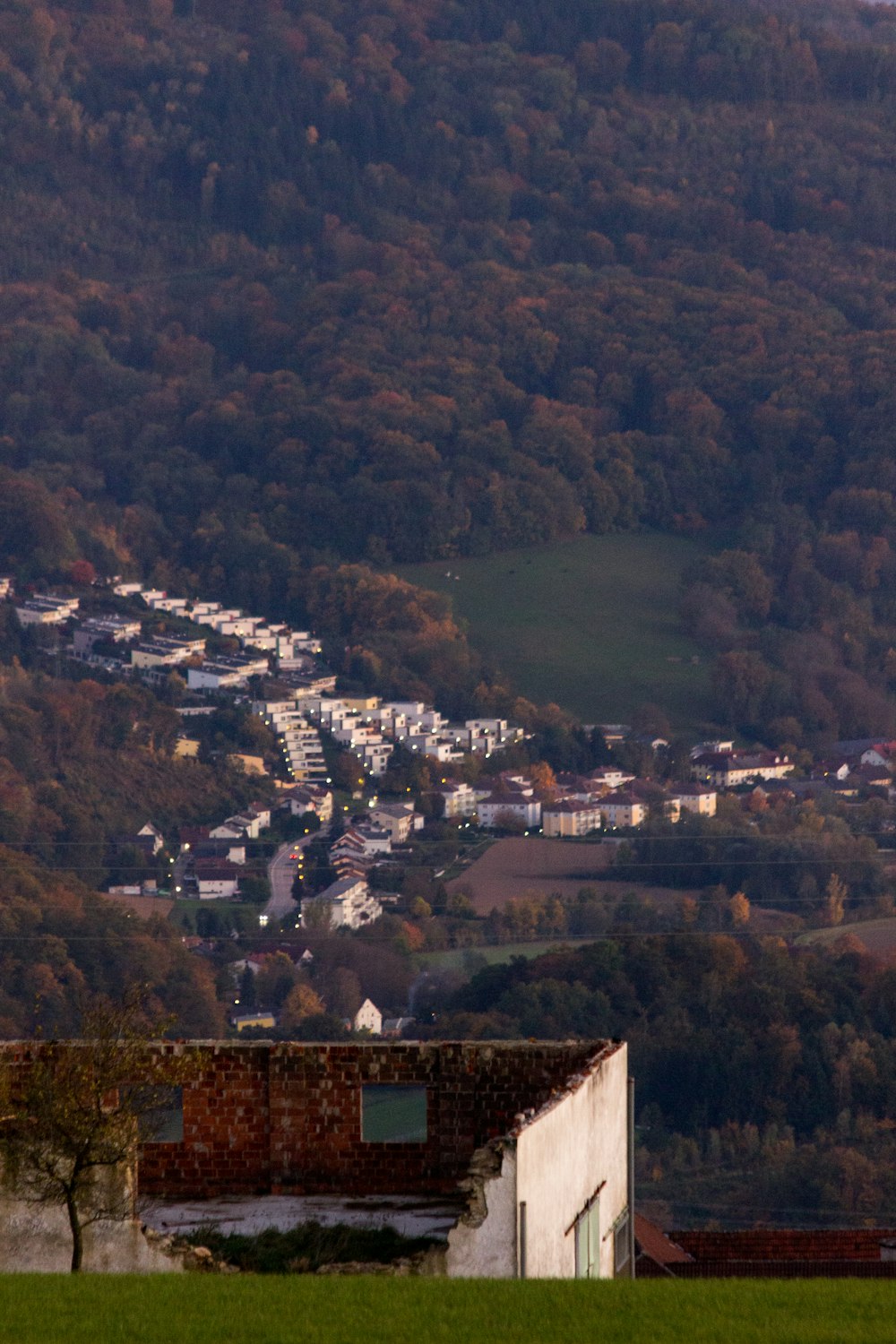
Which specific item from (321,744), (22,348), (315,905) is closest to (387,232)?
(22,348)

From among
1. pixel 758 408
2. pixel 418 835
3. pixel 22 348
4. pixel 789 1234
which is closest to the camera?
pixel 789 1234

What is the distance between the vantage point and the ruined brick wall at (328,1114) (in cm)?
1108

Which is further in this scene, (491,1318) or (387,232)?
(387,232)

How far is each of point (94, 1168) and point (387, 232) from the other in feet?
364

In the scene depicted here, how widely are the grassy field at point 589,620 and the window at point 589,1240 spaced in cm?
6807


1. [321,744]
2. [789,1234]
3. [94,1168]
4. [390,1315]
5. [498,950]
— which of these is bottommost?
[321,744]

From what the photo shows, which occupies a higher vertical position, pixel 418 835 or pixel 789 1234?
pixel 789 1234

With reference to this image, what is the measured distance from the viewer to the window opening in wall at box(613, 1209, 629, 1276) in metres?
11.2

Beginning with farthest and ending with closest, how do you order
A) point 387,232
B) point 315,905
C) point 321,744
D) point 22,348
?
point 387,232
point 22,348
point 321,744
point 315,905

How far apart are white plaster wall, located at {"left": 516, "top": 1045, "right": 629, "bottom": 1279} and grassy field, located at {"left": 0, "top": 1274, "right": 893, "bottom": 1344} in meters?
0.80

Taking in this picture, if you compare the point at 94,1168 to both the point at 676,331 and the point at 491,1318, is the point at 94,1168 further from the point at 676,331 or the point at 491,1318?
the point at 676,331

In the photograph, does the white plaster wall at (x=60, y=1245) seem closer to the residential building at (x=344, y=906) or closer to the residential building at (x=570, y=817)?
the residential building at (x=344, y=906)

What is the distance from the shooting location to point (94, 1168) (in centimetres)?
955

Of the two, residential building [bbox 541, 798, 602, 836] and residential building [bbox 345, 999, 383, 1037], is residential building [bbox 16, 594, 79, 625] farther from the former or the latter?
residential building [bbox 345, 999, 383, 1037]
